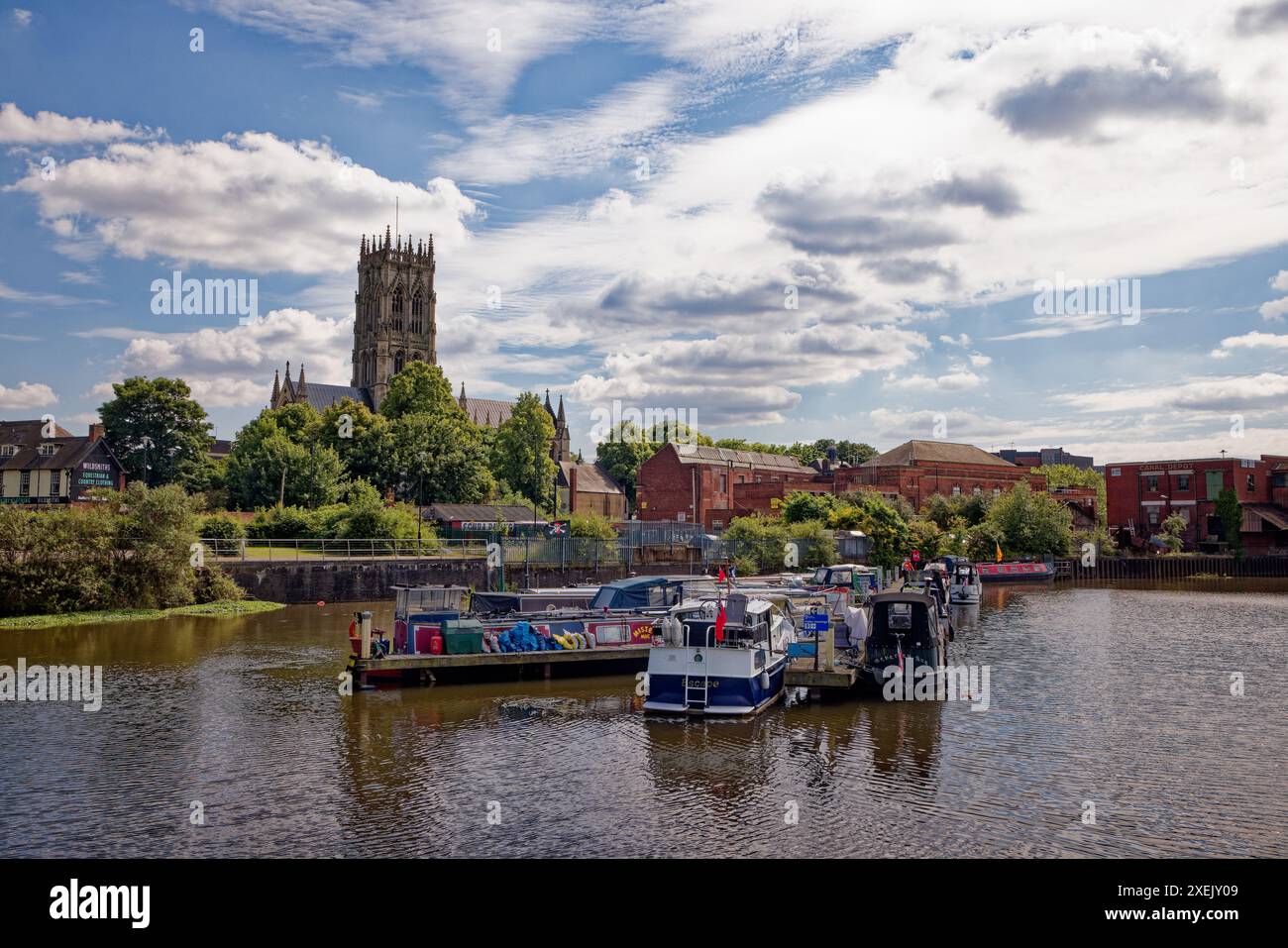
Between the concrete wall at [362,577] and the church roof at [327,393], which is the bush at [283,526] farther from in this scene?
the church roof at [327,393]

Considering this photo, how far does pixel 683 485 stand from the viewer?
103 m

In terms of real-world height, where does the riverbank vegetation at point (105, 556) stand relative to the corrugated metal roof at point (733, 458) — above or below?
below

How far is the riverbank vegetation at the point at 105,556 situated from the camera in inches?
1818

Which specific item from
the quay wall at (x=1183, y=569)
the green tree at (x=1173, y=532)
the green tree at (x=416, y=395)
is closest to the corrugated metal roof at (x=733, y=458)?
the green tree at (x=416, y=395)

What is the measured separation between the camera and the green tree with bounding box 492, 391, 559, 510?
4402 inches

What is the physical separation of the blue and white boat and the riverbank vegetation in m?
33.9

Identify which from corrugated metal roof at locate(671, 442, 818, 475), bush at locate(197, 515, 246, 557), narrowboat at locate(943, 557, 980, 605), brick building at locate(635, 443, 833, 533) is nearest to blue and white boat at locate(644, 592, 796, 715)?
narrowboat at locate(943, 557, 980, 605)

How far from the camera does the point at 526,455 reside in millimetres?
112000

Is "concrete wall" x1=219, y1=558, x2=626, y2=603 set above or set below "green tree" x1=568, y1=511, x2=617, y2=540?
below

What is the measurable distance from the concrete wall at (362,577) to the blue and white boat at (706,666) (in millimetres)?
29448

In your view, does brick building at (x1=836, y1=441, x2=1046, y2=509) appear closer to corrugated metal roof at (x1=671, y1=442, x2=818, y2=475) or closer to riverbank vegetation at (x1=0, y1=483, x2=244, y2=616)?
corrugated metal roof at (x1=671, y1=442, x2=818, y2=475)

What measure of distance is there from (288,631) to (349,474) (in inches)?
1904
